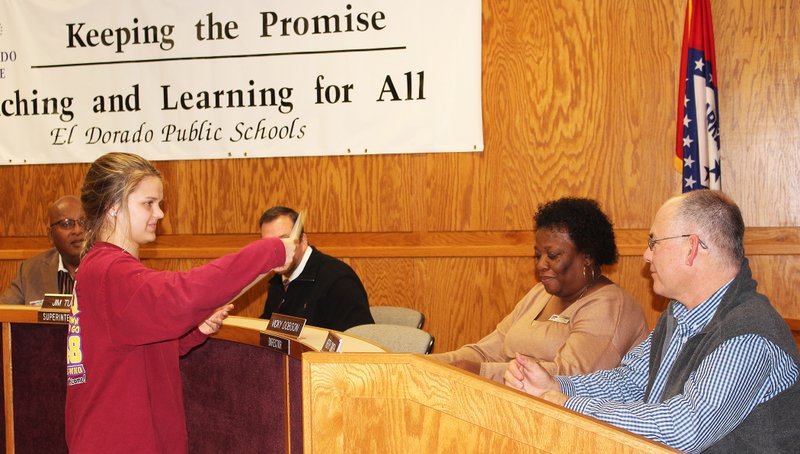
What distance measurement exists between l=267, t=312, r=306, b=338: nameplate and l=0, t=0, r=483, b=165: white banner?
2.63m

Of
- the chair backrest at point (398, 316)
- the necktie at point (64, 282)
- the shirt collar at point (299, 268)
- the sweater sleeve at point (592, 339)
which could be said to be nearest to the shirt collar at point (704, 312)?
the sweater sleeve at point (592, 339)

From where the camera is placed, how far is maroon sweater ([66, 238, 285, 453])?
1.92 meters

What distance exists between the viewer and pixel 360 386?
1583 mm

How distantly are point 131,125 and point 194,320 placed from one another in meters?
3.87

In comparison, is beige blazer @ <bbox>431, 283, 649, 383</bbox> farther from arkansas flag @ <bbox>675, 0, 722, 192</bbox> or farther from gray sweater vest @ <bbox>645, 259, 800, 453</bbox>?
arkansas flag @ <bbox>675, 0, 722, 192</bbox>

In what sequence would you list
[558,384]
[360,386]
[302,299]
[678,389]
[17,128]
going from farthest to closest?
[17,128] → [302,299] → [558,384] → [678,389] → [360,386]

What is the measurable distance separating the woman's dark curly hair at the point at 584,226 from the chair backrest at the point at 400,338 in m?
0.83

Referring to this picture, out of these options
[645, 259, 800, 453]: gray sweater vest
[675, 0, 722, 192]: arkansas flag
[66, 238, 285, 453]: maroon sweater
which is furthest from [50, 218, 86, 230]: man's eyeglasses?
[675, 0, 722, 192]: arkansas flag

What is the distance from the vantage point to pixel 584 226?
330 cm

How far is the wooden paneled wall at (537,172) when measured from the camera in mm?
4605

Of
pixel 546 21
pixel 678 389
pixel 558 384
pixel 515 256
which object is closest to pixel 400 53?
pixel 546 21

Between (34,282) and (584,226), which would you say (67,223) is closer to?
(34,282)

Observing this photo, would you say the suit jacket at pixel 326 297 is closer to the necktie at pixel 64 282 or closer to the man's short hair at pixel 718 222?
the necktie at pixel 64 282

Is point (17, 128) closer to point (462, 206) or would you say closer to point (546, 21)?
point (462, 206)
